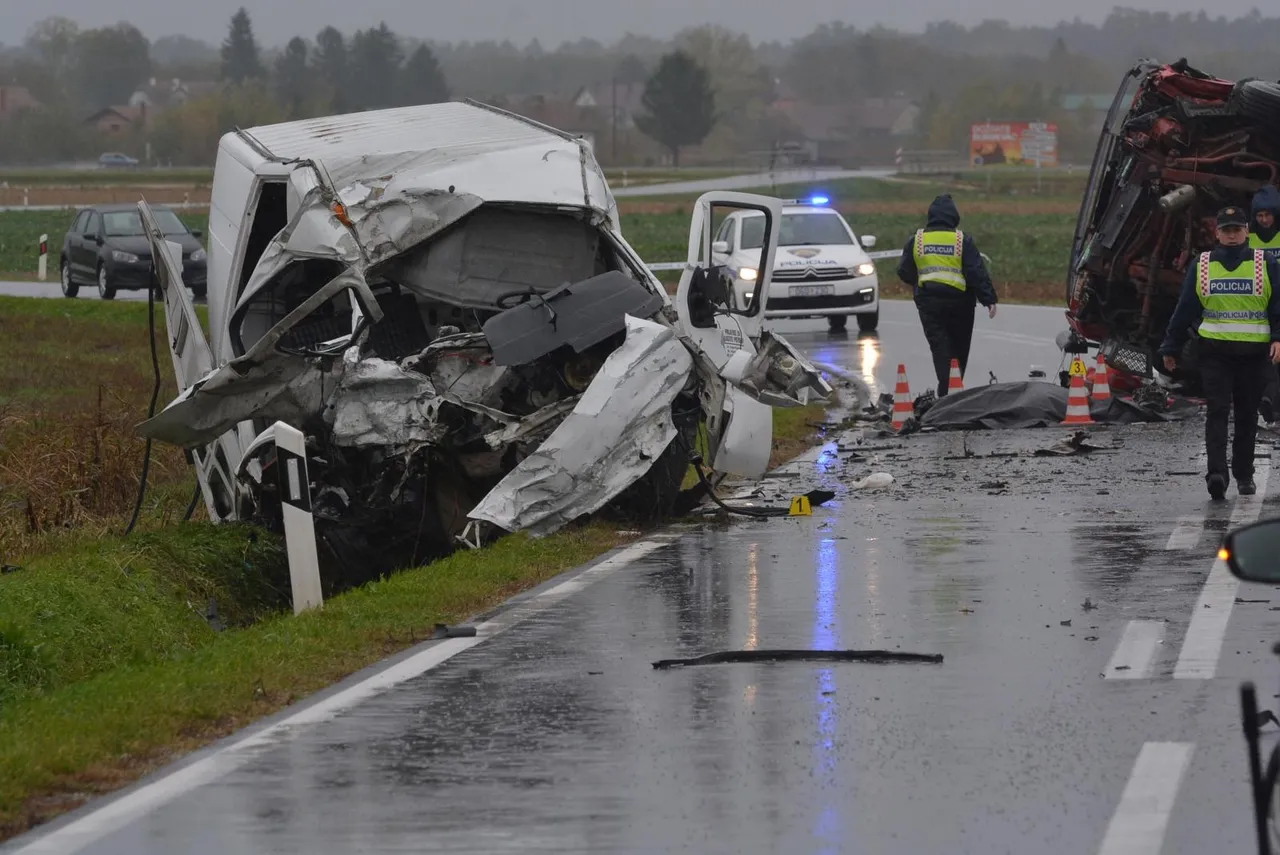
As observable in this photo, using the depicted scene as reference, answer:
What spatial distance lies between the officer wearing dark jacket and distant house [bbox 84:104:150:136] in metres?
113

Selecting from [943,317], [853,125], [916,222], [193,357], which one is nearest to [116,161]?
[916,222]

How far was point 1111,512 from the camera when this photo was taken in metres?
11.8

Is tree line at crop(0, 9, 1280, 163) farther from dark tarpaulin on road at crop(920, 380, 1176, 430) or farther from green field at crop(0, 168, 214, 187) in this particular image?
dark tarpaulin on road at crop(920, 380, 1176, 430)

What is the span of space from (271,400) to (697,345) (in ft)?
7.38

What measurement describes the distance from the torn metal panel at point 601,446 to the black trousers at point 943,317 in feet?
22.4

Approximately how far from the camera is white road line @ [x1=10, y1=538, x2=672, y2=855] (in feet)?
18.9

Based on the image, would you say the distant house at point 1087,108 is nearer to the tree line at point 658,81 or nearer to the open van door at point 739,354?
the tree line at point 658,81

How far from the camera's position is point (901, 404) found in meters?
16.7

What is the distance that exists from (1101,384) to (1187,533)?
6307 millimetres

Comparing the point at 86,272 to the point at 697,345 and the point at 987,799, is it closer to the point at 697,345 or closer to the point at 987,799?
the point at 697,345

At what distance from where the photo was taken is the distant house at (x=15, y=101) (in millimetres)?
126688

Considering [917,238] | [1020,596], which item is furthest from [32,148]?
[1020,596]

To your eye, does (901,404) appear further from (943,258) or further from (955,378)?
(943,258)

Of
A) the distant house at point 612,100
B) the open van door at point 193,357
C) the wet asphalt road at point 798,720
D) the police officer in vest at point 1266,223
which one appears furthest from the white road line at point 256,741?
the distant house at point 612,100
